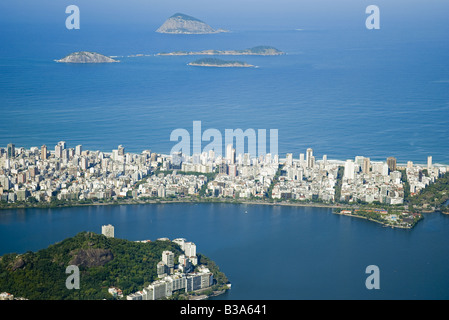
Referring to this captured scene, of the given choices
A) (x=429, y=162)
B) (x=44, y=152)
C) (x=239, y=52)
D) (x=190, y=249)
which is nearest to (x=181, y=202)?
(x=190, y=249)

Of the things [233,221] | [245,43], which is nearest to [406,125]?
[233,221]

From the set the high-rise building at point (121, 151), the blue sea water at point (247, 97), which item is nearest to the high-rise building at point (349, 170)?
the blue sea water at point (247, 97)

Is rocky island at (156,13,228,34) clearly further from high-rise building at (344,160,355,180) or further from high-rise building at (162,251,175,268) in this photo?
high-rise building at (162,251,175,268)

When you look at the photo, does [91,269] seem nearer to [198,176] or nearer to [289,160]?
[198,176]

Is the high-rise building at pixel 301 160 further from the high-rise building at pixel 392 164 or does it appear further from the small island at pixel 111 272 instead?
the small island at pixel 111 272

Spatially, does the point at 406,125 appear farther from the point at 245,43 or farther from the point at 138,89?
the point at 245,43
